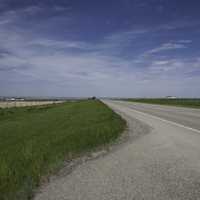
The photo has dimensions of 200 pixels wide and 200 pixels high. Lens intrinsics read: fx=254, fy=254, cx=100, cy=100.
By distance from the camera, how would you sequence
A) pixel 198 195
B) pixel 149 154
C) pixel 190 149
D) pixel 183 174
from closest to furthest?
1. pixel 198 195
2. pixel 183 174
3. pixel 149 154
4. pixel 190 149

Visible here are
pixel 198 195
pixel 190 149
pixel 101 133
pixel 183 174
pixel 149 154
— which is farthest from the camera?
pixel 101 133

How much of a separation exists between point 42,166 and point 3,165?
0.91m

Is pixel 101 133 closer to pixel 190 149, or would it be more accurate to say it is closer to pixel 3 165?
pixel 190 149

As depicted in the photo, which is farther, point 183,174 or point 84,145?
point 84,145

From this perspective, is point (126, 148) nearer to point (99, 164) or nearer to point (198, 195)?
point (99, 164)

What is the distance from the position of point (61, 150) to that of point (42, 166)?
183cm

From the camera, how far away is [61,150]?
25.5 ft

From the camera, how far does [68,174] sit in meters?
5.42

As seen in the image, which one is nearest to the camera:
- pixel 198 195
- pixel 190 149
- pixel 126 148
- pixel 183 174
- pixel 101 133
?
pixel 198 195

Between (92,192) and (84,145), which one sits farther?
(84,145)

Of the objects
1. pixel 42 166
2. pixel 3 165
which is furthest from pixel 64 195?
pixel 3 165

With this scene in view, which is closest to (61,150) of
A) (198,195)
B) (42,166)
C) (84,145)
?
(84,145)

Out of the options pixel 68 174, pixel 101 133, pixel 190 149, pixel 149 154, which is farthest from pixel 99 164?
pixel 101 133

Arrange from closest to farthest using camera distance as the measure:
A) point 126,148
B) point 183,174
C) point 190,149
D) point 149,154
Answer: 1. point 183,174
2. point 149,154
3. point 190,149
4. point 126,148
